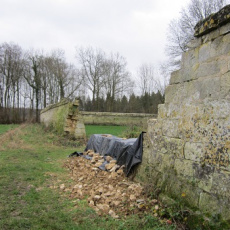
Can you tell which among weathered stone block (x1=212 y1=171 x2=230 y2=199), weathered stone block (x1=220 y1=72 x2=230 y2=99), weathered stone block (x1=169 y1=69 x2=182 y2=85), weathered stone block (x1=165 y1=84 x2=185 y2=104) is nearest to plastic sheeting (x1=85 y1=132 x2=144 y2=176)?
weathered stone block (x1=165 y1=84 x2=185 y2=104)

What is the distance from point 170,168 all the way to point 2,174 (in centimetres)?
420

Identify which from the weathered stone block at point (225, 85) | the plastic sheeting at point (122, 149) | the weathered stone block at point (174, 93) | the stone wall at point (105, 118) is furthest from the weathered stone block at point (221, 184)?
the stone wall at point (105, 118)

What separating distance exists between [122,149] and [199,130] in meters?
2.91

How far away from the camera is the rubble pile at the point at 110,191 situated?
3.50 meters

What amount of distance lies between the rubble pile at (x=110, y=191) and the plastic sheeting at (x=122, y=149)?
8.5 inches

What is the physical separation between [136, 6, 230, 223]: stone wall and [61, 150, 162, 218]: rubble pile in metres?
0.38

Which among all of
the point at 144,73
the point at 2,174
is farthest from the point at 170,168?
the point at 144,73

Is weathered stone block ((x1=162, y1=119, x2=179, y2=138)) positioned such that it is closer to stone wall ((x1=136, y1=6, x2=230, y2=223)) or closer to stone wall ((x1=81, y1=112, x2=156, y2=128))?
stone wall ((x1=136, y1=6, x2=230, y2=223))

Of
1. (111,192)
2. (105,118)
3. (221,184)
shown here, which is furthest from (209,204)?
(105,118)

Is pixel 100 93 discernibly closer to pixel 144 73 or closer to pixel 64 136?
pixel 144 73

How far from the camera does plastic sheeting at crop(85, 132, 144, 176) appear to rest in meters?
4.81

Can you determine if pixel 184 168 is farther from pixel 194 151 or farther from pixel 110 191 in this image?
pixel 110 191

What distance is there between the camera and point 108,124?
25.3 m

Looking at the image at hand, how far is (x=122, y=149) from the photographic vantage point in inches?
224
